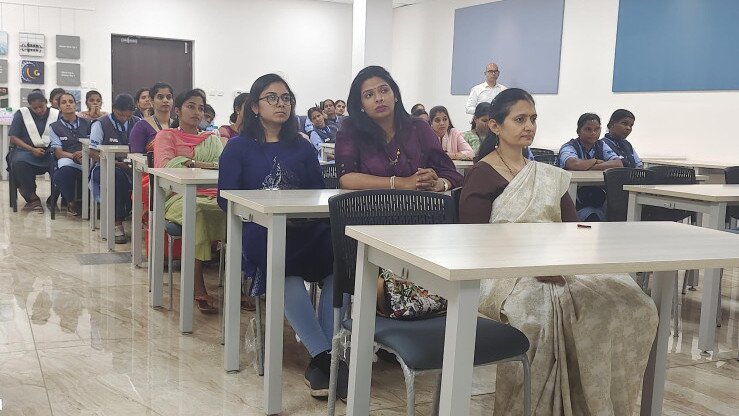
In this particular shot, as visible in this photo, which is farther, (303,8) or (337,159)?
(303,8)

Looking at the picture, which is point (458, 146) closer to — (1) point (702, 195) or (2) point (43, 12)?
(1) point (702, 195)

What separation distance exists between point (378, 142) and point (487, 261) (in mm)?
1656

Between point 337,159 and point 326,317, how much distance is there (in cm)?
72

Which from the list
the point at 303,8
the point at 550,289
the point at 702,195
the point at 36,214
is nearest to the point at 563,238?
the point at 550,289

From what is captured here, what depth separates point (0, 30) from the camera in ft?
34.4

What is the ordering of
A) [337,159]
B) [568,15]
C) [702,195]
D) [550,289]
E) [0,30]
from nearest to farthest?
[550,289]
[337,159]
[702,195]
[568,15]
[0,30]

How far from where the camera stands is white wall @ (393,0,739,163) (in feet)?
25.0

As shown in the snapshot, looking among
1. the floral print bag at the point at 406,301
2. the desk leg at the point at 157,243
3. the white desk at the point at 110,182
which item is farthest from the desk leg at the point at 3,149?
the floral print bag at the point at 406,301

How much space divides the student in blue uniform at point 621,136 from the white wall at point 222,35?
6.37 m

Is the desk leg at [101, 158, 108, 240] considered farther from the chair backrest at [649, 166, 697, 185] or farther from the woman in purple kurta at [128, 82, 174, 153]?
the chair backrest at [649, 166, 697, 185]

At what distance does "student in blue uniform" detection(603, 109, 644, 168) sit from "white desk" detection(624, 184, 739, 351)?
4.43ft

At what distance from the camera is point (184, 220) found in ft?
11.4

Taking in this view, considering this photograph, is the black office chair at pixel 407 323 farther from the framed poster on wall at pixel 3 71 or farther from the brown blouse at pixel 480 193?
the framed poster on wall at pixel 3 71

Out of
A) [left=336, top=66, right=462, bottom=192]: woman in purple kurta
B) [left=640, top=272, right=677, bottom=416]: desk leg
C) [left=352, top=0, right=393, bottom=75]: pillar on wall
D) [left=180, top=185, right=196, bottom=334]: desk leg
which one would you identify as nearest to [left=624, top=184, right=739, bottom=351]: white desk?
[left=336, top=66, right=462, bottom=192]: woman in purple kurta
